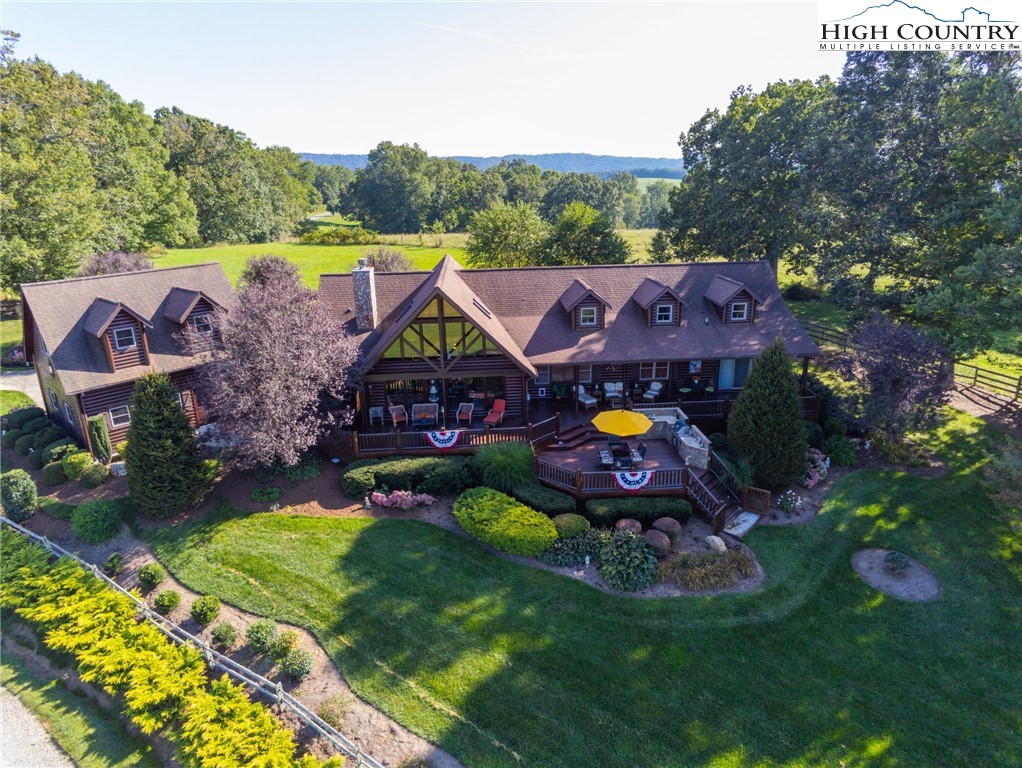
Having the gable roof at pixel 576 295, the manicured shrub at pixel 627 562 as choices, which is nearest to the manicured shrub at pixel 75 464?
the manicured shrub at pixel 627 562

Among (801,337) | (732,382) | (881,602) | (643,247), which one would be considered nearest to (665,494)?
(881,602)

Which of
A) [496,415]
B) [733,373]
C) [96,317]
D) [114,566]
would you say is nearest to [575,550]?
Result: [496,415]

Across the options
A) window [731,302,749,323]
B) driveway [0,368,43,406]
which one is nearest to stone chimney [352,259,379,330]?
window [731,302,749,323]

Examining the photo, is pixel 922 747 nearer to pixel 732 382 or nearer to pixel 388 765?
pixel 388 765

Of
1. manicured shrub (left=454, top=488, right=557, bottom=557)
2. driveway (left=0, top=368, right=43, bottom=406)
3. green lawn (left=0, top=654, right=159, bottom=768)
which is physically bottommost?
green lawn (left=0, top=654, right=159, bottom=768)

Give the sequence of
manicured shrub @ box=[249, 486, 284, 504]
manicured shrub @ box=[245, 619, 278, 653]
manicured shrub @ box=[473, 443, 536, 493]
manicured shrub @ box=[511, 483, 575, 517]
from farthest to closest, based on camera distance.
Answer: manicured shrub @ box=[473, 443, 536, 493], manicured shrub @ box=[249, 486, 284, 504], manicured shrub @ box=[511, 483, 575, 517], manicured shrub @ box=[245, 619, 278, 653]

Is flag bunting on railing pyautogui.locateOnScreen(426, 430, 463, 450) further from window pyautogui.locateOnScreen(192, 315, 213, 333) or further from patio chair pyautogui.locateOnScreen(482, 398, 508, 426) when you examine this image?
window pyautogui.locateOnScreen(192, 315, 213, 333)

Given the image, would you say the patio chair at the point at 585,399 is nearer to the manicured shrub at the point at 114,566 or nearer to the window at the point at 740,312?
the window at the point at 740,312

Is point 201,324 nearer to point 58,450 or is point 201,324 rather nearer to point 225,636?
point 58,450
